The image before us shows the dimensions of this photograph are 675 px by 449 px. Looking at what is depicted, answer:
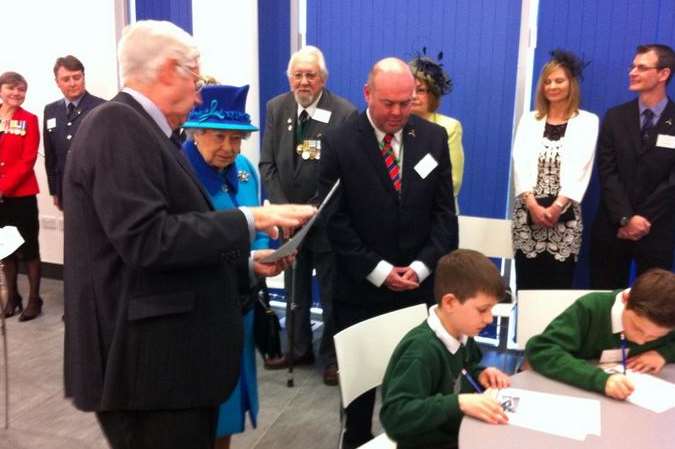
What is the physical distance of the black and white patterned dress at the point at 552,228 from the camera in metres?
3.21

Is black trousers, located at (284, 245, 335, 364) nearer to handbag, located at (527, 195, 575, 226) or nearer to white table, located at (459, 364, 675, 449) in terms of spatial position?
handbag, located at (527, 195, 575, 226)

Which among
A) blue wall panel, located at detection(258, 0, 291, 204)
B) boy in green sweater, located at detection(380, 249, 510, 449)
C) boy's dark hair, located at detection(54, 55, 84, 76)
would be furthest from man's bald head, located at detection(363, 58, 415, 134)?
boy's dark hair, located at detection(54, 55, 84, 76)

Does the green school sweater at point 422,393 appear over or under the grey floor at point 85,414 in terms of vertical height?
over

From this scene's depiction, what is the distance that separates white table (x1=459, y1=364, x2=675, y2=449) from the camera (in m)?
1.38

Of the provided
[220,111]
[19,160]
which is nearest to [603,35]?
[220,111]

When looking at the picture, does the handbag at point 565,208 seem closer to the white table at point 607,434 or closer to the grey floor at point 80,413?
the grey floor at point 80,413

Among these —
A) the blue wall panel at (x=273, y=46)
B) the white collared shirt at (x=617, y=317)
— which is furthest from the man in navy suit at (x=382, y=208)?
the blue wall panel at (x=273, y=46)

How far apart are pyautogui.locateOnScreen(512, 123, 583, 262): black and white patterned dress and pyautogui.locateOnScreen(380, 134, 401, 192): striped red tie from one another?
1.16 m

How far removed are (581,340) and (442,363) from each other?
53cm

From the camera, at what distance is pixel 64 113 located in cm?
454

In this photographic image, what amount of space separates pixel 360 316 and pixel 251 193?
752 mm

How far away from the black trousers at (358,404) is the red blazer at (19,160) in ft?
9.91

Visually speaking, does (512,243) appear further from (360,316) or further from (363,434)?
(363,434)

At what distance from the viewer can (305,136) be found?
11.8 feet
